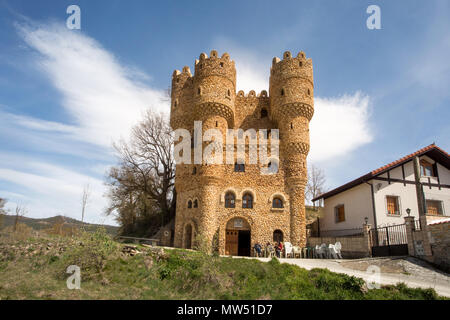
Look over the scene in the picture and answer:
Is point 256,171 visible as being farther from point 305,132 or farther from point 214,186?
point 305,132

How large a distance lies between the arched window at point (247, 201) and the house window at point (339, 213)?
258 inches

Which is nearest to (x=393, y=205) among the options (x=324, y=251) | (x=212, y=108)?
(x=324, y=251)

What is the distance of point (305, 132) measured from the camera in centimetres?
2197

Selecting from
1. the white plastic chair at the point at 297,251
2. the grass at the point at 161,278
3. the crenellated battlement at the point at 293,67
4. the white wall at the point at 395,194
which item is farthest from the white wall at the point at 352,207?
the grass at the point at 161,278

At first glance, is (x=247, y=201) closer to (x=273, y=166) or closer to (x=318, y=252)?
(x=273, y=166)

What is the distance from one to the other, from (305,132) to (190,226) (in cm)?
1076

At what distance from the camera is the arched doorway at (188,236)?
2141 cm

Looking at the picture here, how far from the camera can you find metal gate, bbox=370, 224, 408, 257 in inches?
560

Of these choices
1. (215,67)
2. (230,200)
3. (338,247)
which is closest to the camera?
(338,247)

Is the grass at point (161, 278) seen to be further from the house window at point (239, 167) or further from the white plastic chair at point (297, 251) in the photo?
the house window at point (239, 167)

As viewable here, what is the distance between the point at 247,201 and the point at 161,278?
11.5 meters

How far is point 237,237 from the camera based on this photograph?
2070 centimetres

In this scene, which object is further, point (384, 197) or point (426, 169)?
point (426, 169)
